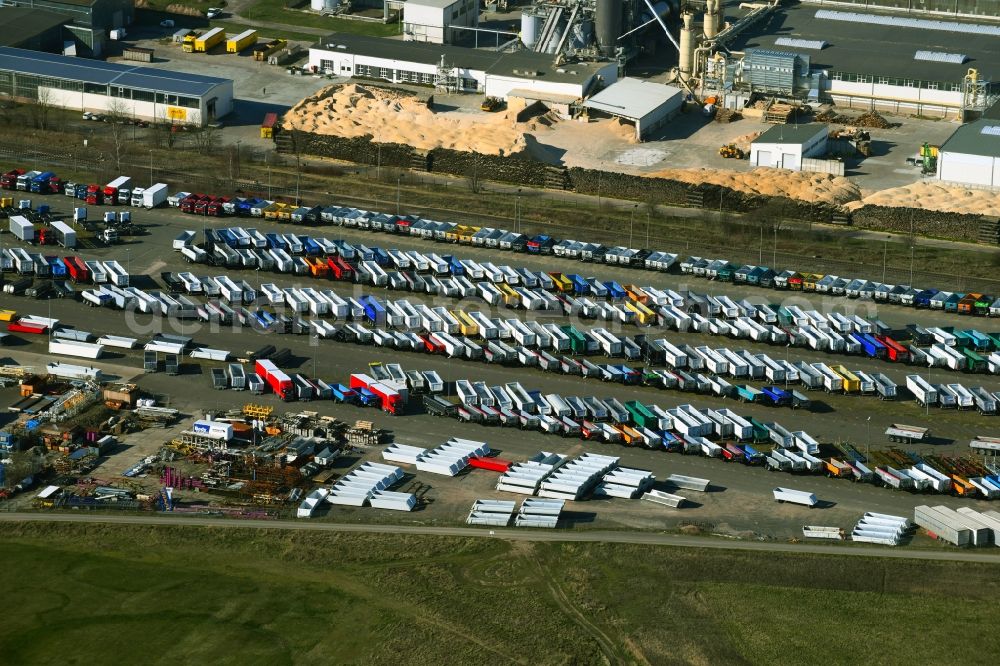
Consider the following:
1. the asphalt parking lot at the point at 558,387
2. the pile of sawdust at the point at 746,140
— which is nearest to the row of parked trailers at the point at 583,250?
the asphalt parking lot at the point at 558,387

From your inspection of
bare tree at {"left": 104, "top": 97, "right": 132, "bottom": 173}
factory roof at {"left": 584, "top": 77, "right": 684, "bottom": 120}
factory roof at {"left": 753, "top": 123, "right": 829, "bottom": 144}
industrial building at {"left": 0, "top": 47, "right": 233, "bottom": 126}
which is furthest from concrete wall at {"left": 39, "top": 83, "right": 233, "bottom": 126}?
factory roof at {"left": 753, "top": 123, "right": 829, "bottom": 144}

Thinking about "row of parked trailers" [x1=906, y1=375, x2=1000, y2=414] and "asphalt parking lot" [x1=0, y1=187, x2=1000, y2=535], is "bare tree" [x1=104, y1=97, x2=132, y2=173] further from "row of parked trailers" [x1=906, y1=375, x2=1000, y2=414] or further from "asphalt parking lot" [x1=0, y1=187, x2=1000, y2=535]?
"row of parked trailers" [x1=906, y1=375, x2=1000, y2=414]

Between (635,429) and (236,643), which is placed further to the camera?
(635,429)

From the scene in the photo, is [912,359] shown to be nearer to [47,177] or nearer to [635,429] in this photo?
[635,429]

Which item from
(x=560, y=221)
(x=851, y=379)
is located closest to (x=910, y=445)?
(x=851, y=379)

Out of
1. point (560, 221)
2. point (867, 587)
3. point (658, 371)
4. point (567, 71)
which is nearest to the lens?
point (867, 587)

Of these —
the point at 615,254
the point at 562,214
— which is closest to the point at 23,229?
the point at 562,214

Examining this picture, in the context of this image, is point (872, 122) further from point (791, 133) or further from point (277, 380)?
point (277, 380)
